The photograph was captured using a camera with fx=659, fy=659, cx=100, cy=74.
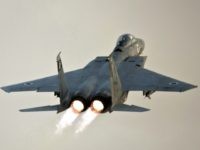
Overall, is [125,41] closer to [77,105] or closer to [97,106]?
[97,106]

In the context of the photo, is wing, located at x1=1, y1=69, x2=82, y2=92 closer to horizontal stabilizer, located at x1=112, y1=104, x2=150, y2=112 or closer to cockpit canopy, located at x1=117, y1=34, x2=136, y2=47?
horizontal stabilizer, located at x1=112, y1=104, x2=150, y2=112

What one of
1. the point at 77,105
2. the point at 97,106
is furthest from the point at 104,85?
the point at 77,105

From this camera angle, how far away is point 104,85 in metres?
51.8

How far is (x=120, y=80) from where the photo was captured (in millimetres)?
54812

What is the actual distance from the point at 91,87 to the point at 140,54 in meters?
16.8

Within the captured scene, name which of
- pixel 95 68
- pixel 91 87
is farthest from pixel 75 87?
pixel 95 68

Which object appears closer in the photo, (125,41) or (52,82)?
(52,82)

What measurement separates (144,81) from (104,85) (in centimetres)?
420

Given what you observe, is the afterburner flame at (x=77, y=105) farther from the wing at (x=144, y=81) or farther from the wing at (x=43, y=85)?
the wing at (x=144, y=81)

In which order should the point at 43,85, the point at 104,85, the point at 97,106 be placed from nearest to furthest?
the point at 97,106 < the point at 104,85 < the point at 43,85

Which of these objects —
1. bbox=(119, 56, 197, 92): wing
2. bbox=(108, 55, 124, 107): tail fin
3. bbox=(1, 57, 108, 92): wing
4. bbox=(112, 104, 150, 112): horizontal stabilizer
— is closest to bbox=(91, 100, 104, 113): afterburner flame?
bbox=(108, 55, 124, 107): tail fin

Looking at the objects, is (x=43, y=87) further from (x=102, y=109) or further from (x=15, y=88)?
(x=102, y=109)

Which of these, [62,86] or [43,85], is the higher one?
[62,86]

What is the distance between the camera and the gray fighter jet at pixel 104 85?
49.3 metres
